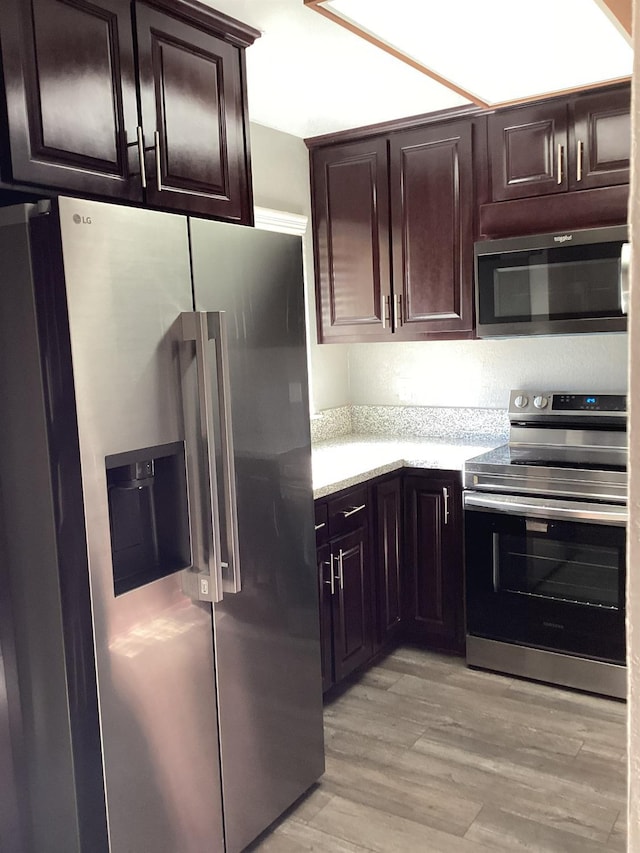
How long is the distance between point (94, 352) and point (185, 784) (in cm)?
113

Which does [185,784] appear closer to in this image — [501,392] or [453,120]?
[501,392]

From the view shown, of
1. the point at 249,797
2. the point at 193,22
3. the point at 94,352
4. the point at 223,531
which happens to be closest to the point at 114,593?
the point at 223,531

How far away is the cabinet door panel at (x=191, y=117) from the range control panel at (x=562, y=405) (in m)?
1.66

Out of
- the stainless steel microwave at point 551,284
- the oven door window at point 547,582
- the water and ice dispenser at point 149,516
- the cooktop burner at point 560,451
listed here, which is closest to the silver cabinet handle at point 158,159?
the water and ice dispenser at point 149,516

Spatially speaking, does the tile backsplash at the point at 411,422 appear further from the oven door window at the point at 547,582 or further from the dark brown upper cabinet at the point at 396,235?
the oven door window at the point at 547,582

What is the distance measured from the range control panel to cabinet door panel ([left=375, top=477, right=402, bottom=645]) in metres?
0.68

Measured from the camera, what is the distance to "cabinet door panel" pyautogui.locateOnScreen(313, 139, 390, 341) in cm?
348

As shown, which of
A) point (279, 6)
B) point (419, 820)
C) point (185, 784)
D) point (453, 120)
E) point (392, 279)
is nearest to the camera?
point (185, 784)

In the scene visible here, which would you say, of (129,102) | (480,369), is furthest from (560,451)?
(129,102)

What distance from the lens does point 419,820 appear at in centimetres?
231

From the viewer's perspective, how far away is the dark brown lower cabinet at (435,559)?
3262mm

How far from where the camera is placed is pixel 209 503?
6.34ft

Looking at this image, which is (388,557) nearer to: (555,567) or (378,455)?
(378,455)

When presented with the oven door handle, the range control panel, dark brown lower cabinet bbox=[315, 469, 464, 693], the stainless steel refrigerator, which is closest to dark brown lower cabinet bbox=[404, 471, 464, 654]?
dark brown lower cabinet bbox=[315, 469, 464, 693]
